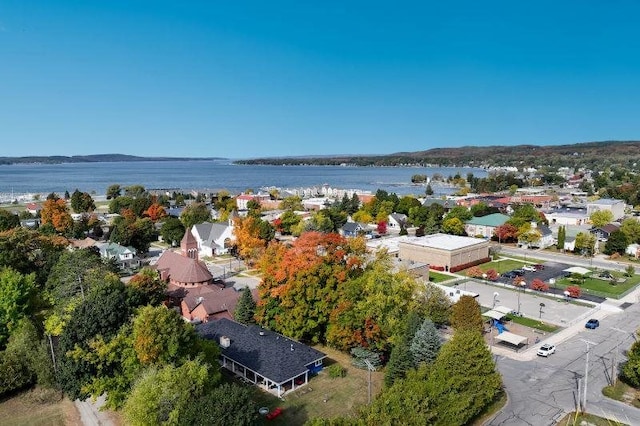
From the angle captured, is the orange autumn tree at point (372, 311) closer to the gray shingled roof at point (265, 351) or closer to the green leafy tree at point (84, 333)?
the gray shingled roof at point (265, 351)

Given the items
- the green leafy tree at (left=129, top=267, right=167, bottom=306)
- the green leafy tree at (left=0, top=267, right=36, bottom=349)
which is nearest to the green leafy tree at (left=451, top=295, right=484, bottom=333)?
the green leafy tree at (left=129, top=267, right=167, bottom=306)

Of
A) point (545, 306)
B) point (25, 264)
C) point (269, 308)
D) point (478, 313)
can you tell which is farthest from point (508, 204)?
point (25, 264)

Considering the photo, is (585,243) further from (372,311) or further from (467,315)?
(372,311)

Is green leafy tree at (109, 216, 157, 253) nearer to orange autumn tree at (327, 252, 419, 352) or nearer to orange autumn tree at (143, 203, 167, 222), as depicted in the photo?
orange autumn tree at (143, 203, 167, 222)

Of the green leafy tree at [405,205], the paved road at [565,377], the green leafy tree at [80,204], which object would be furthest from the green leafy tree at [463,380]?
the green leafy tree at [80,204]

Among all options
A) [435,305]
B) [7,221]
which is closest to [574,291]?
[435,305]
